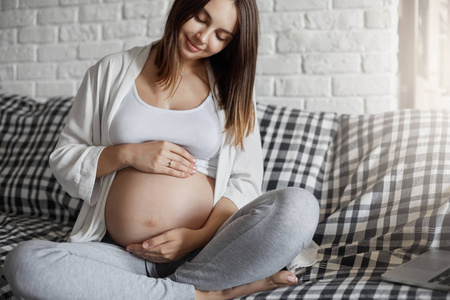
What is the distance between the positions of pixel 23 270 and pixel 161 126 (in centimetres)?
48

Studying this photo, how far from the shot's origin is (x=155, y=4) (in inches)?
85.0

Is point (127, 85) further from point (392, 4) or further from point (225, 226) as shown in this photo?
point (392, 4)

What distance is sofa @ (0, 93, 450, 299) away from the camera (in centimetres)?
123

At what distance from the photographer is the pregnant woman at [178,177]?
1064mm

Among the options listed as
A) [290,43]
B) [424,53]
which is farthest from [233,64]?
[424,53]

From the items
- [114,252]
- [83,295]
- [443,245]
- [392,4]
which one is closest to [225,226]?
[114,252]

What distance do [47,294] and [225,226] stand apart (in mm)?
417

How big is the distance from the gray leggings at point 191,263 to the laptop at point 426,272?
19cm

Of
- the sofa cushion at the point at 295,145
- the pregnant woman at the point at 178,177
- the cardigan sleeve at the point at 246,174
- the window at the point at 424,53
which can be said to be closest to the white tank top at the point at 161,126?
the pregnant woman at the point at 178,177

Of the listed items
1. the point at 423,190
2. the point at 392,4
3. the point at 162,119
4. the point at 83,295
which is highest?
the point at 392,4

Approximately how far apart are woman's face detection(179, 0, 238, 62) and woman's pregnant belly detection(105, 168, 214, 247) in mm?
322

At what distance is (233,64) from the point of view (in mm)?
1384

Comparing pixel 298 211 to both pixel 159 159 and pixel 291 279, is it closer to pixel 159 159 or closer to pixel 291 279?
pixel 291 279

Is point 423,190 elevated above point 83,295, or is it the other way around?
point 423,190
